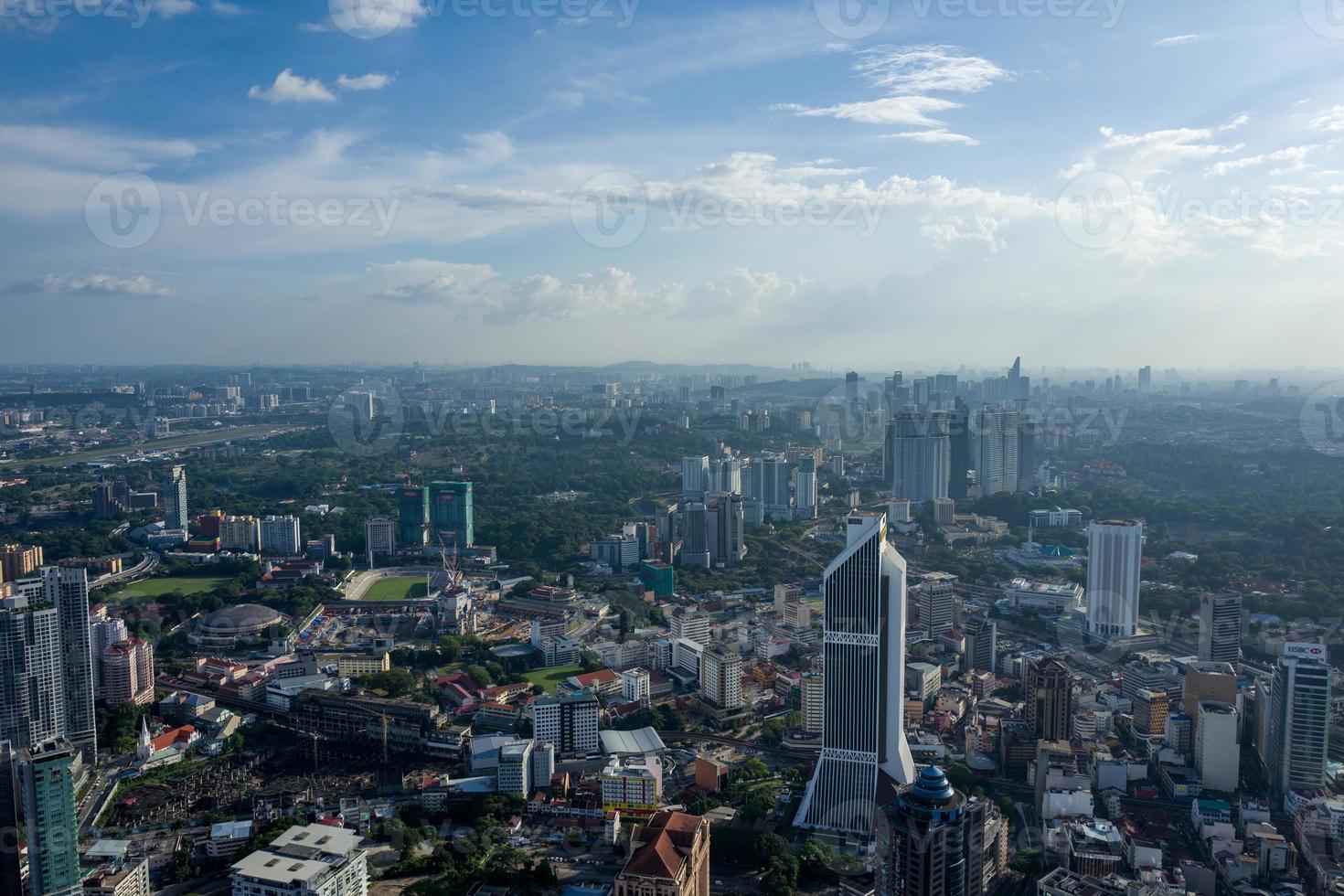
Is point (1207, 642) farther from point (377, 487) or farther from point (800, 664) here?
point (377, 487)

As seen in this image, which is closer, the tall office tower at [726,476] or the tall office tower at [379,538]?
the tall office tower at [379,538]

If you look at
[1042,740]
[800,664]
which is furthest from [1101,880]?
[800,664]

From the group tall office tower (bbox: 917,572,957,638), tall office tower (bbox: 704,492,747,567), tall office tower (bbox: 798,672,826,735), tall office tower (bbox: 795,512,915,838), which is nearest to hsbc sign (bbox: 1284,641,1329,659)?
tall office tower (bbox: 795,512,915,838)

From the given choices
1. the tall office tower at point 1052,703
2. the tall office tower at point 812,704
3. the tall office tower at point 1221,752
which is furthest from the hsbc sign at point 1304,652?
the tall office tower at point 812,704

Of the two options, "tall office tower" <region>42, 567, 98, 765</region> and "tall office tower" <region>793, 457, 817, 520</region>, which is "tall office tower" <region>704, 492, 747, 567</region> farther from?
"tall office tower" <region>42, 567, 98, 765</region>

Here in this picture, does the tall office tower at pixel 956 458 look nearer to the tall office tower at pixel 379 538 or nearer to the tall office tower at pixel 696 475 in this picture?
the tall office tower at pixel 696 475

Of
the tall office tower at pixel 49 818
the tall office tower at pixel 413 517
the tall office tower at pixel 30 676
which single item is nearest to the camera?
the tall office tower at pixel 49 818

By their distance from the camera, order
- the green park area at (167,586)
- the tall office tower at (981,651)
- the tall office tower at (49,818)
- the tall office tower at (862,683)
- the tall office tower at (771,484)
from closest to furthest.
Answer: the tall office tower at (49,818) < the tall office tower at (862,683) < the tall office tower at (981,651) < the green park area at (167,586) < the tall office tower at (771,484)

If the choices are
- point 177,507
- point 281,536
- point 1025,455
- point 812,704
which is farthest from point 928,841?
point 1025,455
